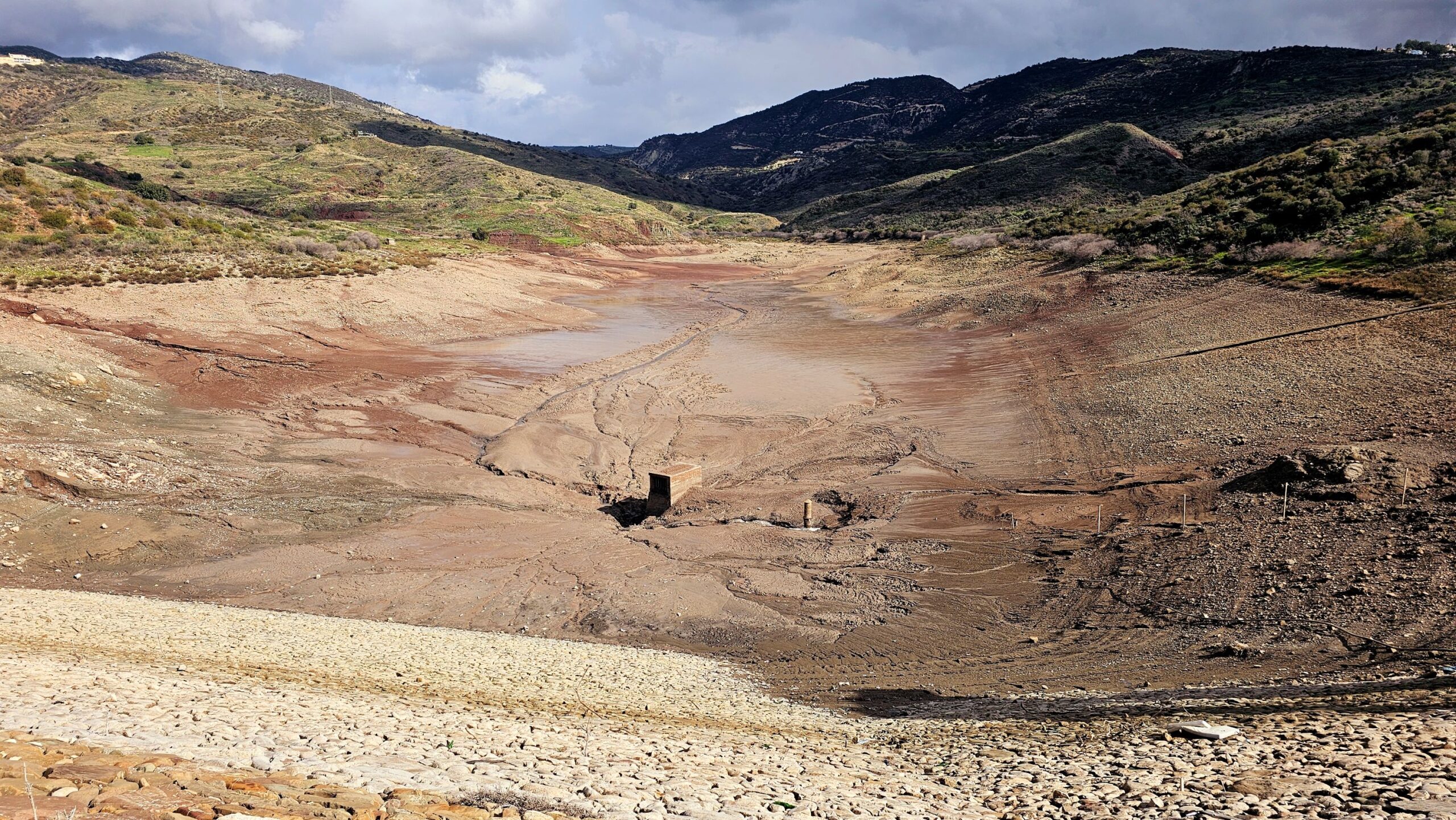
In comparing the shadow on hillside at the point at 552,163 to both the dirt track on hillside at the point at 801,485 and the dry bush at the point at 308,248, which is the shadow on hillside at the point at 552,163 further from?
the dirt track on hillside at the point at 801,485

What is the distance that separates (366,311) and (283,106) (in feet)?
304

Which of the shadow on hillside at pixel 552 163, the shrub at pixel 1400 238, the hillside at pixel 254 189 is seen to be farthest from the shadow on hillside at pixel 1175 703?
the shadow on hillside at pixel 552 163

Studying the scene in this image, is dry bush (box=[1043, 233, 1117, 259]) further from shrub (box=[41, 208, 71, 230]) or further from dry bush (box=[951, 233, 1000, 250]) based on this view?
shrub (box=[41, 208, 71, 230])

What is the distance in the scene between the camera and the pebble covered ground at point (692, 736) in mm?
5730

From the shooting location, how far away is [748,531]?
16.2 metres

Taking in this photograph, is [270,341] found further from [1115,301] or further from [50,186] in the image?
[1115,301]

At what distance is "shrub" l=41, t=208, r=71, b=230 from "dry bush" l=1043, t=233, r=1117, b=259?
46975mm

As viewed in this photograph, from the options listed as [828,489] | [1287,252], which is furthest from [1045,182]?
[828,489]

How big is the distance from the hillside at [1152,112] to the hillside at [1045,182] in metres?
4.56

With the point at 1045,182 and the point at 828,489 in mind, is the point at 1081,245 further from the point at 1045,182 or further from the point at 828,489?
the point at 1045,182

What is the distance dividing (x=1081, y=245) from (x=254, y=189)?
229 ft

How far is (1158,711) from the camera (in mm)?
7816

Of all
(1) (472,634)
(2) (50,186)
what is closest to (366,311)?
(2) (50,186)

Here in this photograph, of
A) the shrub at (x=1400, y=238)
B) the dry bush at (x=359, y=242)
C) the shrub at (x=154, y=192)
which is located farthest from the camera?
the shrub at (x=154, y=192)
